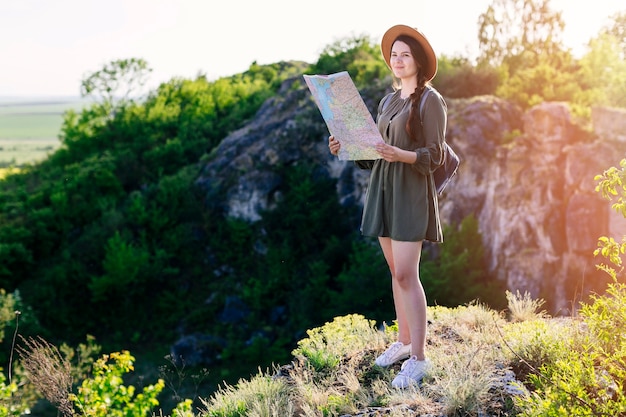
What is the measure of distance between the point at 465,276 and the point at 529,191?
2629mm

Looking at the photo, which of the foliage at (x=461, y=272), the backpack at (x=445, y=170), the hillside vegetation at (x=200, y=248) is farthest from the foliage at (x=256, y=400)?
the foliage at (x=461, y=272)

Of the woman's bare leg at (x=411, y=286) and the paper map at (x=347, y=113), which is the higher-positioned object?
the paper map at (x=347, y=113)

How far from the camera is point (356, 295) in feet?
59.3

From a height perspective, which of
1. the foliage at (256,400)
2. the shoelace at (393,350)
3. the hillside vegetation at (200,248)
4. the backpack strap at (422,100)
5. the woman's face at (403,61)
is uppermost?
the woman's face at (403,61)

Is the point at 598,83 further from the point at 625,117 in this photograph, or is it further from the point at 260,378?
the point at 260,378

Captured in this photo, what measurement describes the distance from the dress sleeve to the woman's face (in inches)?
8.5

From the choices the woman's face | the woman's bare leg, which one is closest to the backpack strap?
the woman's face

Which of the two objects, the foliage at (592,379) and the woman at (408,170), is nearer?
the foliage at (592,379)

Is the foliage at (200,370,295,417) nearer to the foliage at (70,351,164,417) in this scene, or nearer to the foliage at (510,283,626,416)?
the foliage at (70,351,164,417)

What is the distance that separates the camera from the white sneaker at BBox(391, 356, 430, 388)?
Result: 4078 mm

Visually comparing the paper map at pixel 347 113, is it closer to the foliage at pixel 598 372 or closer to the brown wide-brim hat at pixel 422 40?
the brown wide-brim hat at pixel 422 40

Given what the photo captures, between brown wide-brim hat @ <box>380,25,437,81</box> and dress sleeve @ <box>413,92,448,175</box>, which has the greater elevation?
brown wide-brim hat @ <box>380,25,437,81</box>

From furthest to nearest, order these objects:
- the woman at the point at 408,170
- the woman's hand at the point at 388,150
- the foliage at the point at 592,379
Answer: the woman at the point at 408,170
the woman's hand at the point at 388,150
the foliage at the point at 592,379

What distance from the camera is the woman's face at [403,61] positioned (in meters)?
3.84
